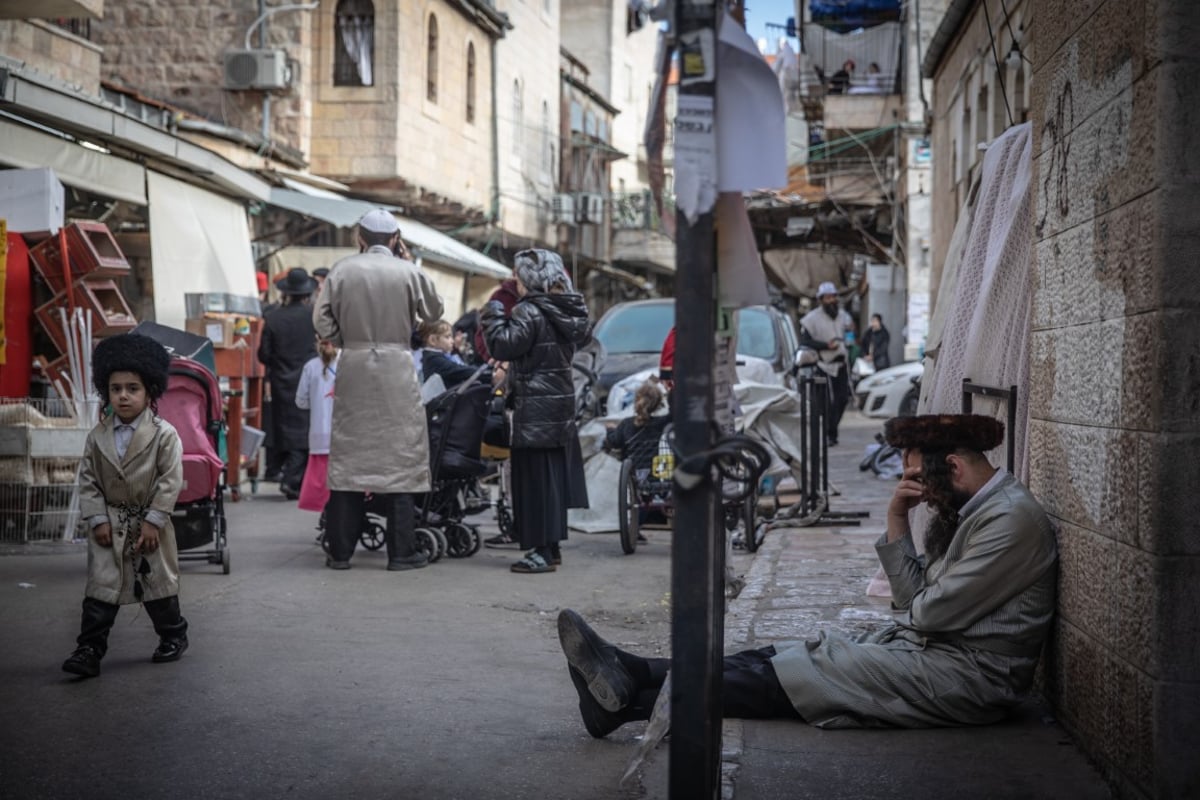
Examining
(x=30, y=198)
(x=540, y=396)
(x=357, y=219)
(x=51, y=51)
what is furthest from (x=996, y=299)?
(x=51, y=51)

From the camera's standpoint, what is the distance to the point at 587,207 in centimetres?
3744

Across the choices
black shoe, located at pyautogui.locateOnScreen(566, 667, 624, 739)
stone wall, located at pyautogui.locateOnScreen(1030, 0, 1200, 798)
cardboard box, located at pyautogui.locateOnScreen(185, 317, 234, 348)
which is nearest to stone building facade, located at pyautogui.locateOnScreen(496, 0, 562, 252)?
cardboard box, located at pyautogui.locateOnScreen(185, 317, 234, 348)

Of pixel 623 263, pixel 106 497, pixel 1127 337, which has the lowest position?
pixel 106 497

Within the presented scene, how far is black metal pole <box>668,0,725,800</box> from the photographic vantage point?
295cm

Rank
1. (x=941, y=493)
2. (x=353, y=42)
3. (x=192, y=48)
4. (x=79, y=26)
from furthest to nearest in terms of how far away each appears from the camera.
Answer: (x=353, y=42)
(x=192, y=48)
(x=79, y=26)
(x=941, y=493)

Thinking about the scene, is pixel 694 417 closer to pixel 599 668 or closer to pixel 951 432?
pixel 599 668

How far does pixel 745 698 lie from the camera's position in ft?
15.3

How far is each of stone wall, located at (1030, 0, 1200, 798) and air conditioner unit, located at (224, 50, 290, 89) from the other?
20.7m

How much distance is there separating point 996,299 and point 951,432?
3.97 ft

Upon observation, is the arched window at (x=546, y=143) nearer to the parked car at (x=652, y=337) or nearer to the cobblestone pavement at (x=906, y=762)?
the parked car at (x=652, y=337)

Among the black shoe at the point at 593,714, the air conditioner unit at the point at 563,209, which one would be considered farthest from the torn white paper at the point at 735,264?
the air conditioner unit at the point at 563,209

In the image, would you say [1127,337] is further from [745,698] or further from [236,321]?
[236,321]

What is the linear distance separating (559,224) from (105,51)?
51.8ft

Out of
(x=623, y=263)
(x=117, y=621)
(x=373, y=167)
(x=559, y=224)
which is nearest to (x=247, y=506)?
(x=117, y=621)
